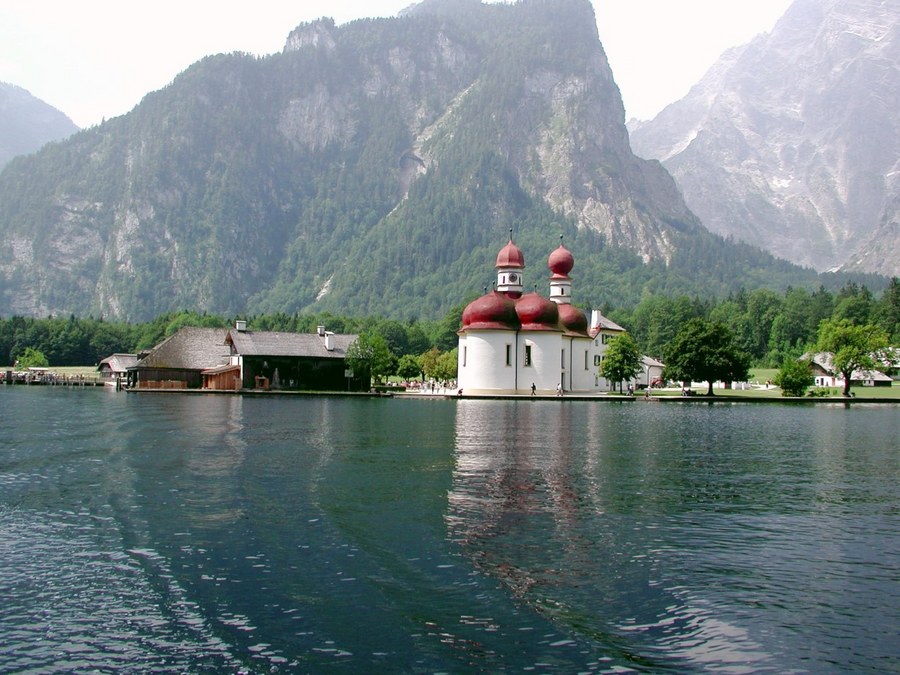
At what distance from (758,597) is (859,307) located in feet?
537

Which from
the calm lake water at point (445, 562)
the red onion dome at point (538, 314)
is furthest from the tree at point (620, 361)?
the calm lake water at point (445, 562)

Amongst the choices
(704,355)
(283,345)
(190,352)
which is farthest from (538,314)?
(190,352)

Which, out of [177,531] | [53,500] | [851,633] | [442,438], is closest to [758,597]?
[851,633]

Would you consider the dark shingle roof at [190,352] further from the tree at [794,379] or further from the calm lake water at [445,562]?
the calm lake water at [445,562]

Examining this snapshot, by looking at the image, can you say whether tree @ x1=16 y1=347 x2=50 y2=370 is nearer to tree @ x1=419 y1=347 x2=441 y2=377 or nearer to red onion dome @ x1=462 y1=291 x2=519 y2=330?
tree @ x1=419 y1=347 x2=441 y2=377

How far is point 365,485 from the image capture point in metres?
28.6

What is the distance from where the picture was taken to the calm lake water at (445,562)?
14.1 metres

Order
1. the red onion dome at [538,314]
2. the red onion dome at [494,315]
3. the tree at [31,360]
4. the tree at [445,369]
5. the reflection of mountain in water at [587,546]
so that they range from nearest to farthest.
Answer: the reflection of mountain in water at [587,546], the red onion dome at [494,315], the red onion dome at [538,314], the tree at [445,369], the tree at [31,360]

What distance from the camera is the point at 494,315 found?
334 ft

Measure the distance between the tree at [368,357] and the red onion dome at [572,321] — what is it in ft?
70.2

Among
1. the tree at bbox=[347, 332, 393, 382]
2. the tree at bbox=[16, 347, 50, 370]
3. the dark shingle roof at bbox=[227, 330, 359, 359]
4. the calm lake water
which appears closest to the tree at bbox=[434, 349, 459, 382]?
the tree at bbox=[347, 332, 393, 382]

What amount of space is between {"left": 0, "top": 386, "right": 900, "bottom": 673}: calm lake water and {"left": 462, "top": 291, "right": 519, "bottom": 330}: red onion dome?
63.2 meters

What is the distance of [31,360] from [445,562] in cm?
17181

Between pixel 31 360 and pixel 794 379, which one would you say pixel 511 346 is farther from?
pixel 31 360
